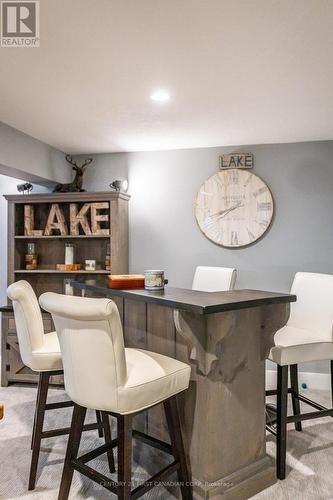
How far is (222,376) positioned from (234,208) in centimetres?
214

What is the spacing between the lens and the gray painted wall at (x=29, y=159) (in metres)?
3.14

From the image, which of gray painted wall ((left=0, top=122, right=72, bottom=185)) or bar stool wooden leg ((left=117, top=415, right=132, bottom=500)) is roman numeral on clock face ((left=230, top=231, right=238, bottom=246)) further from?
bar stool wooden leg ((left=117, top=415, right=132, bottom=500))

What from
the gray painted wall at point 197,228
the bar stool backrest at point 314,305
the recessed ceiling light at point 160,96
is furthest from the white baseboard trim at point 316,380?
the recessed ceiling light at point 160,96

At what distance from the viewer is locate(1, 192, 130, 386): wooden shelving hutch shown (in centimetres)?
366

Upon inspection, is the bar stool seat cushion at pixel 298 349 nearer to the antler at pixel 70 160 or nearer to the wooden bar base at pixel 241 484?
the wooden bar base at pixel 241 484

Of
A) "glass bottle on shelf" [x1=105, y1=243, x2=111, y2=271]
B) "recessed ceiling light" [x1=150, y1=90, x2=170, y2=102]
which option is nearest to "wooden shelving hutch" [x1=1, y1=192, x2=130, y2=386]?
"glass bottle on shelf" [x1=105, y1=243, x2=111, y2=271]

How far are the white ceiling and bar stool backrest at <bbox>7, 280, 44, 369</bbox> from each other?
123 cm

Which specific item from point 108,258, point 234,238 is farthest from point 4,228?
point 234,238

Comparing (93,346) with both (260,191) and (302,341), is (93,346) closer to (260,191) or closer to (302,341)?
(302,341)

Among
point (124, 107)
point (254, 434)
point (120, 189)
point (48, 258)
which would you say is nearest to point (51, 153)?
point (120, 189)

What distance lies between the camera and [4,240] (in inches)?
170

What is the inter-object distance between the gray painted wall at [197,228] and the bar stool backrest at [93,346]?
7.74 feet

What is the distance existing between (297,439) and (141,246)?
2.24m

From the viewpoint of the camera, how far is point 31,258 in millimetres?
3980
